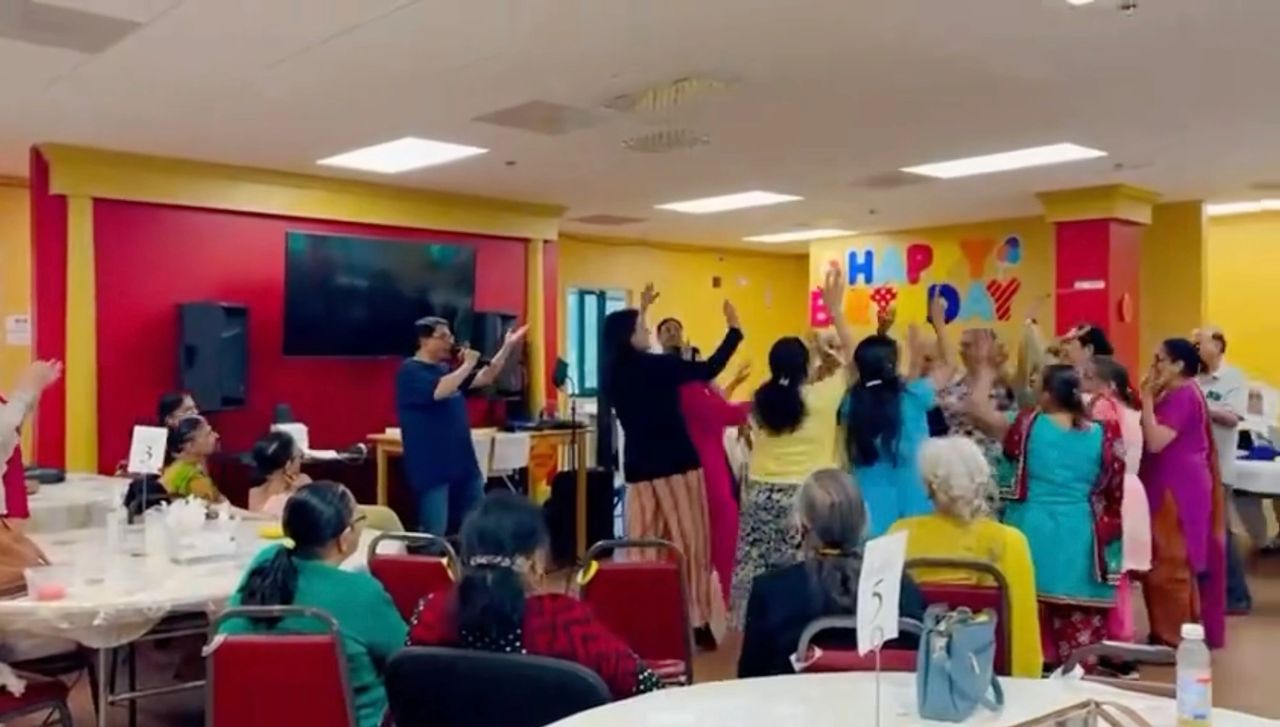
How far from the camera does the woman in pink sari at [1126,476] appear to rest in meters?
4.24

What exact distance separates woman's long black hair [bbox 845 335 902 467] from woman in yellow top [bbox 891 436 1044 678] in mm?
949

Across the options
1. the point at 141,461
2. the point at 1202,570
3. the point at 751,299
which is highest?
the point at 751,299

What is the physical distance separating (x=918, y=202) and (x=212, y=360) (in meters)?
5.51

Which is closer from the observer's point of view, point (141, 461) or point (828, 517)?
point (828, 517)

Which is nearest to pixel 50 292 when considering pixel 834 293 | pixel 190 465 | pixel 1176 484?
pixel 190 465

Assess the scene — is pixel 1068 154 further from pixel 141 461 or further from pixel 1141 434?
pixel 141 461

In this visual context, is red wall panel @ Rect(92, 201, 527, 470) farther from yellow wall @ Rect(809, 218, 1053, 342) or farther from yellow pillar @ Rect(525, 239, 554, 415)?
yellow wall @ Rect(809, 218, 1053, 342)

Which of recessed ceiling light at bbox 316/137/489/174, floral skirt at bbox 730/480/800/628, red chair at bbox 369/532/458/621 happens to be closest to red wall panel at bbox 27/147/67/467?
recessed ceiling light at bbox 316/137/489/174

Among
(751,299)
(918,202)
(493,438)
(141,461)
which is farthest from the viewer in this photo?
A: (751,299)

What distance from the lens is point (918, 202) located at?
29.7ft

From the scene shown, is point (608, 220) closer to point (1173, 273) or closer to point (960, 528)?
point (1173, 273)

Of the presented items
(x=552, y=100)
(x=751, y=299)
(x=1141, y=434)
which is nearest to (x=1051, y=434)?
(x=1141, y=434)

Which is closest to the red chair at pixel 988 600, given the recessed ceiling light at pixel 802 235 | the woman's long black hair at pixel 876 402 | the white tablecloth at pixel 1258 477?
the woman's long black hair at pixel 876 402

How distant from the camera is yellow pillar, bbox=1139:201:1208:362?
916cm
